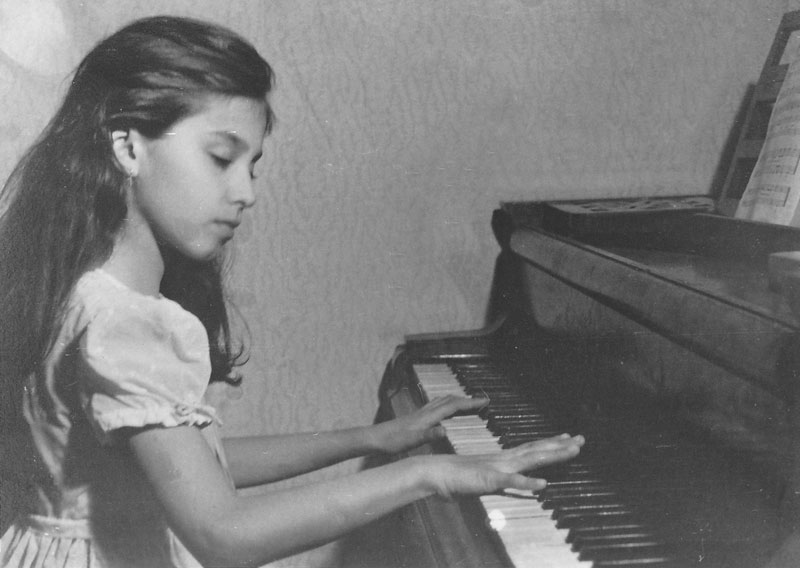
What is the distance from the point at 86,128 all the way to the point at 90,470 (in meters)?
0.49

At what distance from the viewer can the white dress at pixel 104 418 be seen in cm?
83

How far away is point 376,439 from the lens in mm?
1221

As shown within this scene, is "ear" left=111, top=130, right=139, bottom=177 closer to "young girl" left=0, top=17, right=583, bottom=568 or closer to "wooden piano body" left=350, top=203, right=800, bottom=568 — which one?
"young girl" left=0, top=17, right=583, bottom=568

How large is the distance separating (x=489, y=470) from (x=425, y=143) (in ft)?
3.28

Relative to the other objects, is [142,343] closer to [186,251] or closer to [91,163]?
[186,251]

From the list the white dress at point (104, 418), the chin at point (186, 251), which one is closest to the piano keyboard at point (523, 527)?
the white dress at point (104, 418)

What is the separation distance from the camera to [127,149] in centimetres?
98

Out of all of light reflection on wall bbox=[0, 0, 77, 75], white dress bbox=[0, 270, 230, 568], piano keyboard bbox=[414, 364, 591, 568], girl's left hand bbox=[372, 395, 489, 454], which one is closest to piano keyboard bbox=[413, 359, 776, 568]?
piano keyboard bbox=[414, 364, 591, 568]

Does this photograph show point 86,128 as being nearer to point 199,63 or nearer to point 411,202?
point 199,63

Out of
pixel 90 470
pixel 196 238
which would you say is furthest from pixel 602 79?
pixel 90 470

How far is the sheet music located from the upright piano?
2.5 inches

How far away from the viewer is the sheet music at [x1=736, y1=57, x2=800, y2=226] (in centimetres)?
128

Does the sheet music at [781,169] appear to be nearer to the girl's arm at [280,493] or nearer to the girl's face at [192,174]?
the girl's arm at [280,493]

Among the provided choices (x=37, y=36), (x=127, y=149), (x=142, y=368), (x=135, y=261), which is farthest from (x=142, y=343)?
(x=37, y=36)
